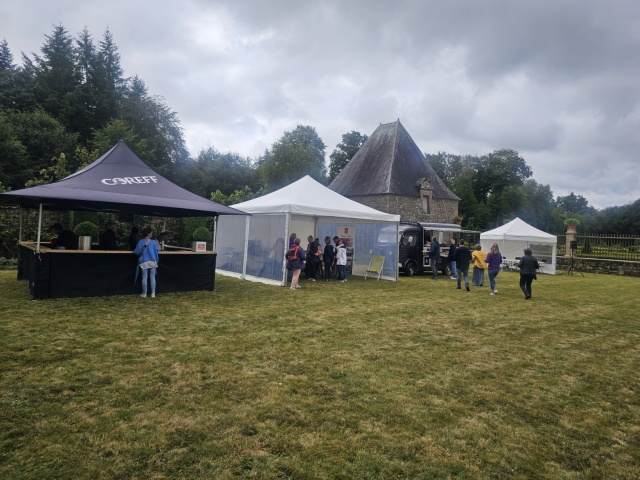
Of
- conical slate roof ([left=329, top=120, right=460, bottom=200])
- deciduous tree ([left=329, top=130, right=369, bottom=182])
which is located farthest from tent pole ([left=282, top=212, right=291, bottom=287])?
deciduous tree ([left=329, top=130, right=369, bottom=182])

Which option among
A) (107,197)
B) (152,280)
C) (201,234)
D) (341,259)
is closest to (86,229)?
(201,234)

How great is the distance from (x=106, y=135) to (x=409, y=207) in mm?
23512

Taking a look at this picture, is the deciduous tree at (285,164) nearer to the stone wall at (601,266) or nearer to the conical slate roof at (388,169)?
the conical slate roof at (388,169)

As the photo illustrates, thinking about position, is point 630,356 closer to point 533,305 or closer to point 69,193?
point 533,305

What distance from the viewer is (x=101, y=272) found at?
841 cm

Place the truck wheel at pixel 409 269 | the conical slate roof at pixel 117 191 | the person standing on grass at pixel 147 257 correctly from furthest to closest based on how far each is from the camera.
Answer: the truck wheel at pixel 409 269
the person standing on grass at pixel 147 257
the conical slate roof at pixel 117 191

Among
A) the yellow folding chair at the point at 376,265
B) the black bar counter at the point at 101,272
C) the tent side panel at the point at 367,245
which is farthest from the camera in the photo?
the tent side panel at the point at 367,245

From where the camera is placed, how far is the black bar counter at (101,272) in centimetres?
778

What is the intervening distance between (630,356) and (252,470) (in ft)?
18.1

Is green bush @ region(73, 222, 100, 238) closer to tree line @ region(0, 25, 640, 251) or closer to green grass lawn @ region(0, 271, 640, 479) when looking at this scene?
tree line @ region(0, 25, 640, 251)

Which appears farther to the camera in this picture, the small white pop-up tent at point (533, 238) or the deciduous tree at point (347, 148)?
the deciduous tree at point (347, 148)

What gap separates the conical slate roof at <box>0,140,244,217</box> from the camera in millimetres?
8148

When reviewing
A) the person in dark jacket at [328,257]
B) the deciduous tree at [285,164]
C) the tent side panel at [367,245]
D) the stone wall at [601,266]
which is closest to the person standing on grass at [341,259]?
the person in dark jacket at [328,257]

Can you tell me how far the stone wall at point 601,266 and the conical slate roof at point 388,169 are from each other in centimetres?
1321
